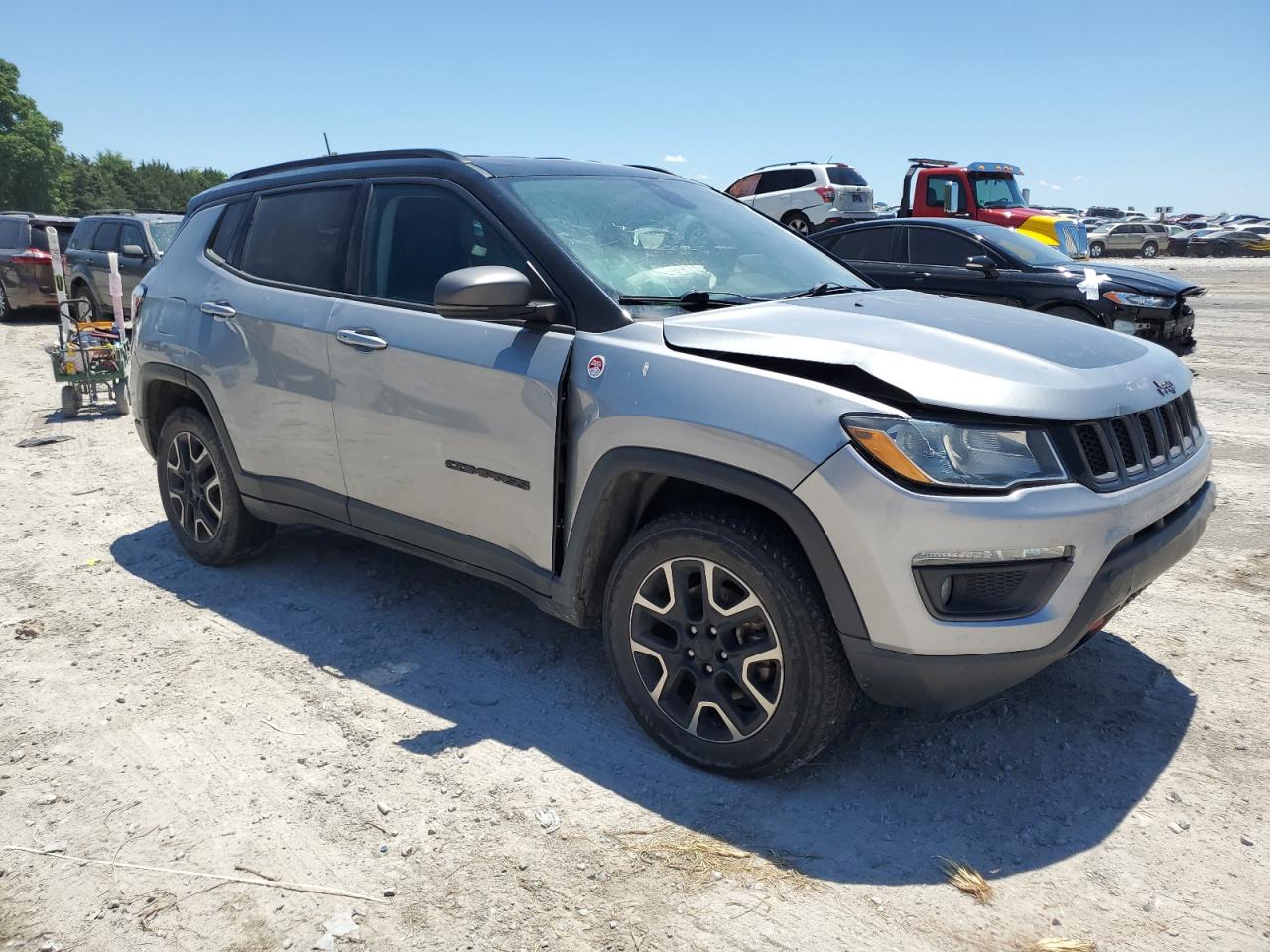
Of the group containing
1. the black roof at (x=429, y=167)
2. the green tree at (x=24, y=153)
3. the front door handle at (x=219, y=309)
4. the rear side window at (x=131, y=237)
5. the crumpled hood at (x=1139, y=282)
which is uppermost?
the green tree at (x=24, y=153)

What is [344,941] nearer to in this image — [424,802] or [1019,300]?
[424,802]

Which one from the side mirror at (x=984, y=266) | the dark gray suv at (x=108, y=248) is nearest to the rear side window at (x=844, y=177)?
the side mirror at (x=984, y=266)

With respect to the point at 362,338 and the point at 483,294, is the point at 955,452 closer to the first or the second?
the point at 483,294

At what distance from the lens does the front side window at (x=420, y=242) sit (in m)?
3.49

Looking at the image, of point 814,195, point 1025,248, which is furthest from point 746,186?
point 1025,248

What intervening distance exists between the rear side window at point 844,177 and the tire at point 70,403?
16057 mm

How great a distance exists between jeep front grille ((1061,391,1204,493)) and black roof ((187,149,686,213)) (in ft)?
7.01

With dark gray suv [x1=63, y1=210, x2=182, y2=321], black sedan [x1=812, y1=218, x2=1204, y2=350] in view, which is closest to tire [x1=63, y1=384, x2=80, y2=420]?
dark gray suv [x1=63, y1=210, x2=182, y2=321]

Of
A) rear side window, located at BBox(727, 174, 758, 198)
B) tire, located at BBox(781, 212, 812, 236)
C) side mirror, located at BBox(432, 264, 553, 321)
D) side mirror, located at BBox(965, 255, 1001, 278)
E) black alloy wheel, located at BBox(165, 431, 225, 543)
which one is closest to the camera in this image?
side mirror, located at BBox(432, 264, 553, 321)

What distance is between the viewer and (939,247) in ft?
35.2

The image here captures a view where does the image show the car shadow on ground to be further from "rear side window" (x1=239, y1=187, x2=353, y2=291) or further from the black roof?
the black roof

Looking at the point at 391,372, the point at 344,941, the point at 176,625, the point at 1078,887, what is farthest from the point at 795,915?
the point at 176,625

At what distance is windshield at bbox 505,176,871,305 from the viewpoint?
3.38 m

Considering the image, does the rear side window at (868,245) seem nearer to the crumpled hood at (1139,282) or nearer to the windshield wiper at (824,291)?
the crumpled hood at (1139,282)
